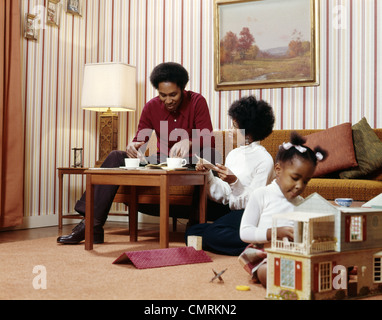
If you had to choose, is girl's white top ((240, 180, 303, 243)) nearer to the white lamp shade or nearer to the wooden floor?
the wooden floor

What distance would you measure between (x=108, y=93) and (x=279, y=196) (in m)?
2.54

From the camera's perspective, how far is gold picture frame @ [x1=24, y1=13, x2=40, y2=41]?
12.6 ft

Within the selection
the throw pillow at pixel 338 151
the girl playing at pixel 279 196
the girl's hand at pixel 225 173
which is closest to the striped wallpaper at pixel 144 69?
the throw pillow at pixel 338 151

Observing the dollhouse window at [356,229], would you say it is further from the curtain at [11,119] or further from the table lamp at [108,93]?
the table lamp at [108,93]

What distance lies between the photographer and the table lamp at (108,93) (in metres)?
4.05

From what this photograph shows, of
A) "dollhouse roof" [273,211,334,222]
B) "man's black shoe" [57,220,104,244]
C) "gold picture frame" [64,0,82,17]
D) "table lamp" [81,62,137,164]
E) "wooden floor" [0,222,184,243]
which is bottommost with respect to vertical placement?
"wooden floor" [0,222,184,243]

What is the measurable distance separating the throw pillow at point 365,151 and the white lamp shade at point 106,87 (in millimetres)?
1872

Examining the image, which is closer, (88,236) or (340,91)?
(88,236)

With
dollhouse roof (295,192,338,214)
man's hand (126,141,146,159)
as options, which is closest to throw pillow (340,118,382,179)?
man's hand (126,141,146,159)

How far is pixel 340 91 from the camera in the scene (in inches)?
151

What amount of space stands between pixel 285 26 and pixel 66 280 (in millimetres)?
2906

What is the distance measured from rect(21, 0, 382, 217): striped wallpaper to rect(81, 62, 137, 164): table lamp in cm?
32
